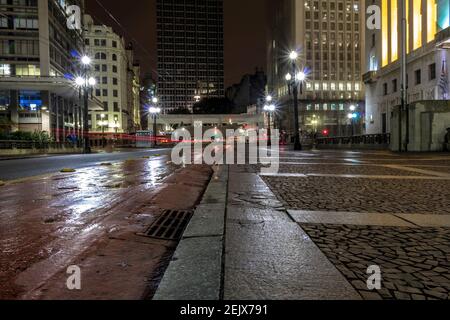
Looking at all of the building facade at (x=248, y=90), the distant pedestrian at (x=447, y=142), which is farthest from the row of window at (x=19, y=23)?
the building facade at (x=248, y=90)

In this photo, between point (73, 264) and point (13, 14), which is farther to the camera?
point (13, 14)

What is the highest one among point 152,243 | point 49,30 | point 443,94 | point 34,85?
point 49,30

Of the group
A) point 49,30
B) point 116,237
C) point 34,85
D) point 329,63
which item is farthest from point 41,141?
point 329,63

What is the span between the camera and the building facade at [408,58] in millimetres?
33594

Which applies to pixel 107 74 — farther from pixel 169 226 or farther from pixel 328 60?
pixel 169 226

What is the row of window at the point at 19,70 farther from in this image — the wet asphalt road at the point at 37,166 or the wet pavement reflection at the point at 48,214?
the wet pavement reflection at the point at 48,214

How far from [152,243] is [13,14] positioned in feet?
204

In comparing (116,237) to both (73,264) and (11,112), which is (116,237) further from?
(11,112)

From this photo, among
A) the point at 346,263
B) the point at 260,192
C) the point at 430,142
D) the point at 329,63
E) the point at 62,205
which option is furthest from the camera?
the point at 329,63

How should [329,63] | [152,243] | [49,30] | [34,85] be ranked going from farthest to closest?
1. [329,63]
2. [49,30]
3. [34,85]
4. [152,243]

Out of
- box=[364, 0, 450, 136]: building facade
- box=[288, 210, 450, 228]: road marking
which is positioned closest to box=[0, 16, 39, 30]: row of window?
box=[364, 0, 450, 136]: building facade

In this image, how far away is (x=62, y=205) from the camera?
6.21 metres

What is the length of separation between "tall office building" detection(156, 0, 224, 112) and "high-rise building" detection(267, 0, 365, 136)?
90219 mm

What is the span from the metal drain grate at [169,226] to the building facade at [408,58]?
24.3 m
